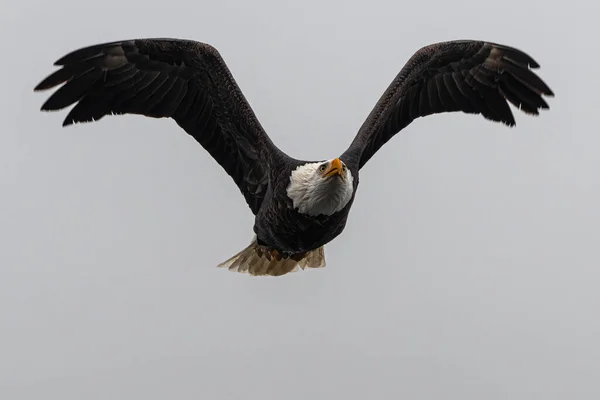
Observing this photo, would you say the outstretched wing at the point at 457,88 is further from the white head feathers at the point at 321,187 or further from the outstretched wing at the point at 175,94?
the outstretched wing at the point at 175,94

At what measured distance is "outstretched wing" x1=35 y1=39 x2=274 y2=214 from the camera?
9.50 m

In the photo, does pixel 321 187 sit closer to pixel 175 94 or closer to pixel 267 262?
pixel 175 94

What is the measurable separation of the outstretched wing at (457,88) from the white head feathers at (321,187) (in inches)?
37.8

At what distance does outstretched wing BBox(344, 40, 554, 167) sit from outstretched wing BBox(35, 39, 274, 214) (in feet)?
3.61

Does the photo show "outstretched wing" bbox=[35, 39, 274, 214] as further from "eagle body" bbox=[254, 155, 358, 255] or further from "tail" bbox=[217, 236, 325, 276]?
"tail" bbox=[217, 236, 325, 276]

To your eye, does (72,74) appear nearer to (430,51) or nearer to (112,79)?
(112,79)

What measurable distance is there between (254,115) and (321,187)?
1250 mm

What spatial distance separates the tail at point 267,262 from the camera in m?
12.1

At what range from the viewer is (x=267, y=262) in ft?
39.9

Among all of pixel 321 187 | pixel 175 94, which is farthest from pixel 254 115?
pixel 321 187

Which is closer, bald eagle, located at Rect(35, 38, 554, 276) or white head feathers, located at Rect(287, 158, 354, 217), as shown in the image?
white head feathers, located at Rect(287, 158, 354, 217)

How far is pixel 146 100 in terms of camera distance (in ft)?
32.8

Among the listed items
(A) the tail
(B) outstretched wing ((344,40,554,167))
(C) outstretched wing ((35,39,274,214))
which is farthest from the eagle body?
(A) the tail

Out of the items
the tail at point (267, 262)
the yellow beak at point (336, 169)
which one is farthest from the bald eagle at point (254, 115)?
the tail at point (267, 262)
